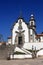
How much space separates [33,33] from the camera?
47875 mm

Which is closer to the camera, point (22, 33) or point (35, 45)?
point (35, 45)

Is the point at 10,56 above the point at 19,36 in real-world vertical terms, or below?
below

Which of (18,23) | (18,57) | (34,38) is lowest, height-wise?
(18,57)

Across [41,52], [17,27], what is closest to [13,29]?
[17,27]

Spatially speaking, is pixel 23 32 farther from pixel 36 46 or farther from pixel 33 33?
pixel 36 46

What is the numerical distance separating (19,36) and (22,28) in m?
2.13

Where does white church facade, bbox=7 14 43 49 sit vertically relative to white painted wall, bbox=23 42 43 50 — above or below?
above

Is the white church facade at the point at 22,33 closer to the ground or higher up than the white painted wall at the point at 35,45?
higher up

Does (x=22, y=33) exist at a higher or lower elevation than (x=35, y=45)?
higher

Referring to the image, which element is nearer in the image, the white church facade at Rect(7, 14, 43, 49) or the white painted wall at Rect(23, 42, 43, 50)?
the white painted wall at Rect(23, 42, 43, 50)

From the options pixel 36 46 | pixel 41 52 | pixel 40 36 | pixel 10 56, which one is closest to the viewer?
pixel 10 56

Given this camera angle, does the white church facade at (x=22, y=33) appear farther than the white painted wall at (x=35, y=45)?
Yes

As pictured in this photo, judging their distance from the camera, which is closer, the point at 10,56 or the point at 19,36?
the point at 10,56

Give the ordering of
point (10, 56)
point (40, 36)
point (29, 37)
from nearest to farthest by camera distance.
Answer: point (10, 56) < point (29, 37) < point (40, 36)
